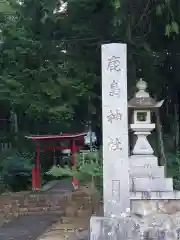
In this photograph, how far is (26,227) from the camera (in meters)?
10.1

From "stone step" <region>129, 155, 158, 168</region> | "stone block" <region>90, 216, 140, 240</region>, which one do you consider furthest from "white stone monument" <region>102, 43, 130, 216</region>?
"stone step" <region>129, 155, 158, 168</region>

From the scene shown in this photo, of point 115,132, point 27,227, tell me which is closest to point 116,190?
point 115,132

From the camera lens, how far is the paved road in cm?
907

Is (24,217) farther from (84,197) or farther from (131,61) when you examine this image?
(131,61)

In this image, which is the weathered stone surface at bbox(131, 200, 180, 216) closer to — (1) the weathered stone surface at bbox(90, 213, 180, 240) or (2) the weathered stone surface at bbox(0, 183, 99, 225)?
(1) the weathered stone surface at bbox(90, 213, 180, 240)

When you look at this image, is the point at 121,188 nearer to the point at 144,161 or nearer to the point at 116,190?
the point at 116,190

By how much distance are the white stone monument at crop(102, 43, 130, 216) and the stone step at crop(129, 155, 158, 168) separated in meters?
1.00

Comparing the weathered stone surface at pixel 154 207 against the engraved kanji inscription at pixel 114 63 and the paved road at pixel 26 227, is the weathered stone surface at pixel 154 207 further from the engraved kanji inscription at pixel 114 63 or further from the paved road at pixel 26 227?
the paved road at pixel 26 227

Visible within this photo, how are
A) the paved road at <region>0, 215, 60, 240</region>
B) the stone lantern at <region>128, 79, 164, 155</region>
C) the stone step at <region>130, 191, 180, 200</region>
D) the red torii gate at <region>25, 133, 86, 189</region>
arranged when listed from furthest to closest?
the red torii gate at <region>25, 133, 86, 189</region>, the paved road at <region>0, 215, 60, 240</region>, the stone lantern at <region>128, 79, 164, 155</region>, the stone step at <region>130, 191, 180, 200</region>

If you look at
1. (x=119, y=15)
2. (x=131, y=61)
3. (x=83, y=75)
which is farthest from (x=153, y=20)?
(x=83, y=75)

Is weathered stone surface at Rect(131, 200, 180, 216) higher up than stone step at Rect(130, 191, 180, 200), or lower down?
lower down

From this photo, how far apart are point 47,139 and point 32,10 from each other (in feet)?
22.7

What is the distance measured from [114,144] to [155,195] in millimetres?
1102

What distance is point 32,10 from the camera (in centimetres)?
959
